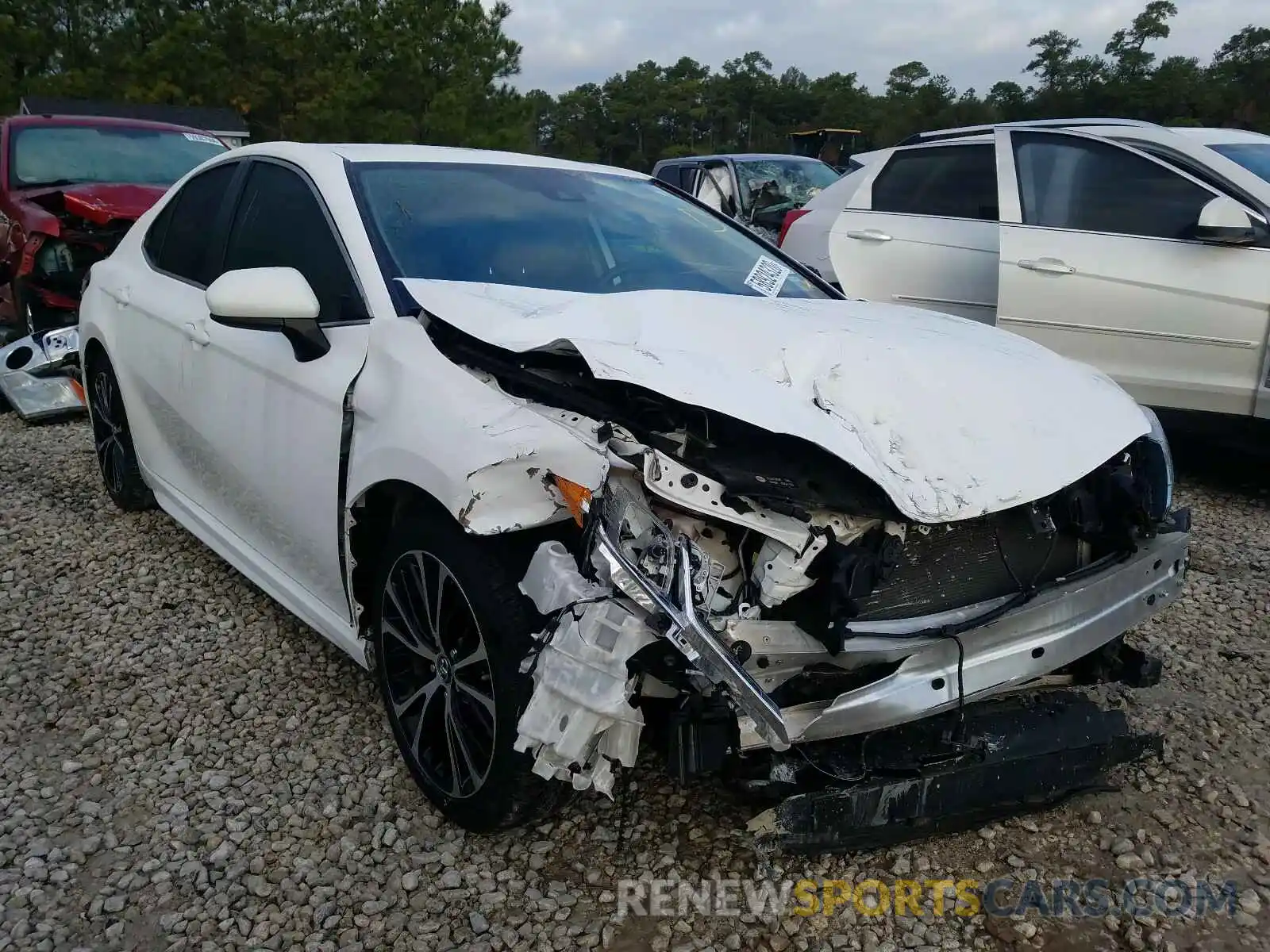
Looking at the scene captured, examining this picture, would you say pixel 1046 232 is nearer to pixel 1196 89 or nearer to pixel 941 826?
pixel 941 826

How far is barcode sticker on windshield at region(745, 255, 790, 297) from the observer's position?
324cm

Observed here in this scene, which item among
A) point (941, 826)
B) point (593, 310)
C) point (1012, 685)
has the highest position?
point (593, 310)

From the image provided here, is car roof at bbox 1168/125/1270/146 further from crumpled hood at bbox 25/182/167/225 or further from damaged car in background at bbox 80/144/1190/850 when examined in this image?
crumpled hood at bbox 25/182/167/225

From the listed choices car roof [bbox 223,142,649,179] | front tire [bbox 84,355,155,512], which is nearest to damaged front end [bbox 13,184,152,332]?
front tire [bbox 84,355,155,512]

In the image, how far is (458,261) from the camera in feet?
9.20

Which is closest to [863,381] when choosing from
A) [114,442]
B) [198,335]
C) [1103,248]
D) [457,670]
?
[457,670]

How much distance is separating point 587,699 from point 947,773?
2.83 ft

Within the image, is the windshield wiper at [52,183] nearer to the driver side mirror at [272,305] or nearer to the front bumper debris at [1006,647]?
the driver side mirror at [272,305]

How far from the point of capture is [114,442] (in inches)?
178

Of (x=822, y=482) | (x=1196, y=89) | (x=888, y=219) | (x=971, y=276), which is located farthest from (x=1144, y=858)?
(x=1196, y=89)

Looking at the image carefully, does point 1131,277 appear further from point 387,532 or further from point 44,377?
point 44,377

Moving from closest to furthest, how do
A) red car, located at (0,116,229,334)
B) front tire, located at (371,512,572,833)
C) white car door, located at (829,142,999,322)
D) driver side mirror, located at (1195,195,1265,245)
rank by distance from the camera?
front tire, located at (371,512,572,833), driver side mirror, located at (1195,195,1265,245), white car door, located at (829,142,999,322), red car, located at (0,116,229,334)

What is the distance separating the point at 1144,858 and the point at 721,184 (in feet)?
28.8

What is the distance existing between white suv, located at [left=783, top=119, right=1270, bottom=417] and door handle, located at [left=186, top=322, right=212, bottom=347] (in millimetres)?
3771
